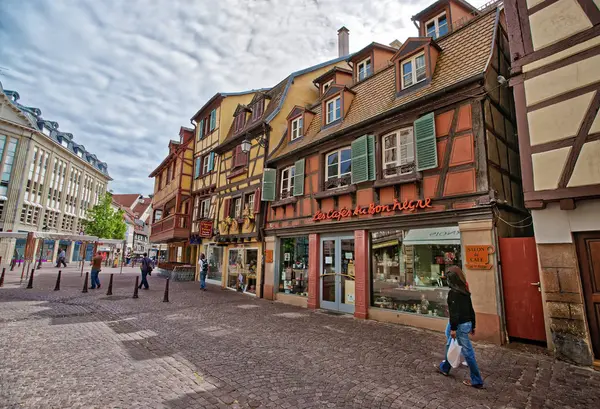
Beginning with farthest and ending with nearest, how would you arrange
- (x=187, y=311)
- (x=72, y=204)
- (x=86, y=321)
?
(x=72, y=204) → (x=187, y=311) → (x=86, y=321)

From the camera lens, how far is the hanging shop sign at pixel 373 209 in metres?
7.67

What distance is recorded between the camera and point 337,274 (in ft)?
32.4

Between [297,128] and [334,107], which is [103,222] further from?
[334,107]

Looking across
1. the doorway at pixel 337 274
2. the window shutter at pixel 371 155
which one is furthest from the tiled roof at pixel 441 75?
the doorway at pixel 337 274

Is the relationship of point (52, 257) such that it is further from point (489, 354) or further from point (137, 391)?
point (489, 354)

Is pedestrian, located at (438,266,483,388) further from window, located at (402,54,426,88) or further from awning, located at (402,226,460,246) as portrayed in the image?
window, located at (402,54,426,88)

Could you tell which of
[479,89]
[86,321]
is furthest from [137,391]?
[479,89]

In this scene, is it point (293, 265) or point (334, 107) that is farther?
point (293, 265)

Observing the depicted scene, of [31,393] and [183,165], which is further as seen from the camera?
[183,165]

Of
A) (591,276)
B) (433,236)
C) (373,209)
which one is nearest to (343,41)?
(373,209)

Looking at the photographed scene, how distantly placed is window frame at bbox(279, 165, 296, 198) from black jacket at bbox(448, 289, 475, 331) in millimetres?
8463

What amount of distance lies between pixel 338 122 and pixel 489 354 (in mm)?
8108

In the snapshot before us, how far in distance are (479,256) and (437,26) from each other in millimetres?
8172

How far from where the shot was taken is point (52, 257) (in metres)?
39.4
